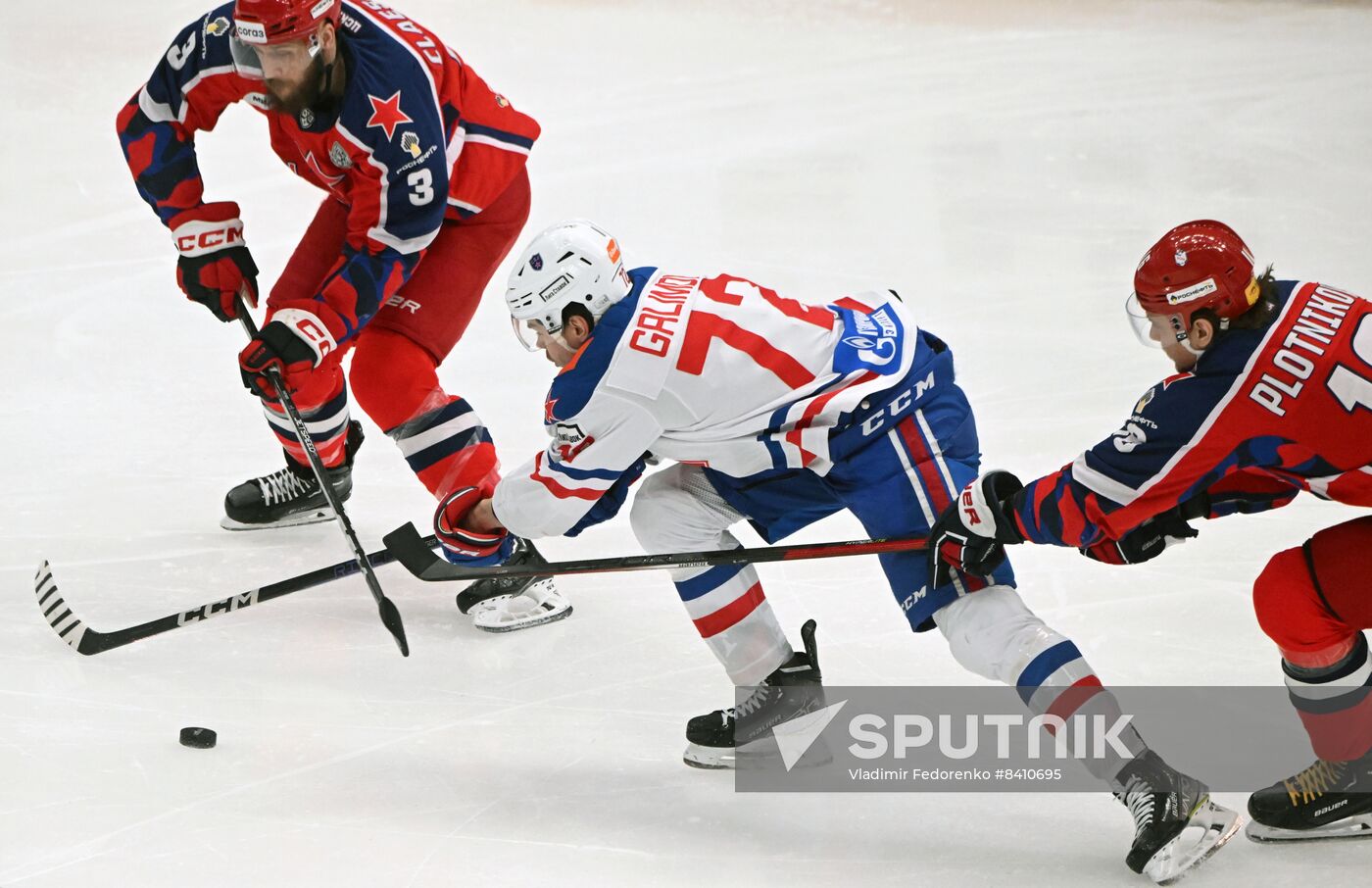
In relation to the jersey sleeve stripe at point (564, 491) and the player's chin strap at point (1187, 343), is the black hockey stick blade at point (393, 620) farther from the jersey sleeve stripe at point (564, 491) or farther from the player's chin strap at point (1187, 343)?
the player's chin strap at point (1187, 343)

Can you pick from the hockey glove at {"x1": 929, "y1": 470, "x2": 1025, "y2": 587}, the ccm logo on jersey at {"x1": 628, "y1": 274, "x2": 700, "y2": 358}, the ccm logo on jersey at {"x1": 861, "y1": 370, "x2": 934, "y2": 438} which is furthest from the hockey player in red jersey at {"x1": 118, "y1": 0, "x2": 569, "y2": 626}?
the hockey glove at {"x1": 929, "y1": 470, "x2": 1025, "y2": 587}

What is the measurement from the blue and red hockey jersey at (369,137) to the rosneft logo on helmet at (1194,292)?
1.49 meters

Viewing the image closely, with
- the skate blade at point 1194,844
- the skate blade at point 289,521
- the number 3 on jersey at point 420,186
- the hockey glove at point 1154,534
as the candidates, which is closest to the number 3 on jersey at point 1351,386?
the hockey glove at point 1154,534

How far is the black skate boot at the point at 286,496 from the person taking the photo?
11.7 ft

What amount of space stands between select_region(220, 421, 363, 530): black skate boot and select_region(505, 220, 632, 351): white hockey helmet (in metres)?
1.26

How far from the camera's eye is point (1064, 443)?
3.83 meters

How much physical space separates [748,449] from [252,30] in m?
1.21

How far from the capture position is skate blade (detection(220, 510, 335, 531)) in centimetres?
358

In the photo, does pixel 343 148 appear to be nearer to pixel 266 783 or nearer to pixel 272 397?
pixel 272 397

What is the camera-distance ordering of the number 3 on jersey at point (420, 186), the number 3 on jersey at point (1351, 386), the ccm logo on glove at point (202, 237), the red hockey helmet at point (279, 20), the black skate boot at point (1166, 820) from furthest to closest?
the ccm logo on glove at point (202, 237), the number 3 on jersey at point (420, 186), the red hockey helmet at point (279, 20), the black skate boot at point (1166, 820), the number 3 on jersey at point (1351, 386)

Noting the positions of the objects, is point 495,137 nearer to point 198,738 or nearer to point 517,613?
point 517,613

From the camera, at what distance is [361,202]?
3025 millimetres

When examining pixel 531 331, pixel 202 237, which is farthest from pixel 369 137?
pixel 531 331

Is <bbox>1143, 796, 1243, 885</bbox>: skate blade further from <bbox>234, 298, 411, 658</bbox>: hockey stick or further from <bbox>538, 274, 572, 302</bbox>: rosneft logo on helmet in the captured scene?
<bbox>234, 298, 411, 658</bbox>: hockey stick
